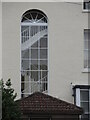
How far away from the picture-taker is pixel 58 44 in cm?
2291

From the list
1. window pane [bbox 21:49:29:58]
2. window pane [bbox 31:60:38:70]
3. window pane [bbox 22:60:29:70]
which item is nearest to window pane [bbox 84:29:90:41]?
window pane [bbox 31:60:38:70]

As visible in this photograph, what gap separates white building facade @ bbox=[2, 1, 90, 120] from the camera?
22672mm

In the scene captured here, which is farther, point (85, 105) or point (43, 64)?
point (43, 64)

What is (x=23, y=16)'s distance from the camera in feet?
76.6

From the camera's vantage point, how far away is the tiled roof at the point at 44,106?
63.1 feet

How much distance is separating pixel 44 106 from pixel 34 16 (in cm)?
578

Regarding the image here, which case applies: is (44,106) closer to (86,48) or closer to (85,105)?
(85,105)

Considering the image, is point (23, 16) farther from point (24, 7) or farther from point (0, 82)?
point (0, 82)

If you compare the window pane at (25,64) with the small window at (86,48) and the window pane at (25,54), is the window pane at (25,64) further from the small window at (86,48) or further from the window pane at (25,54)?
the small window at (86,48)

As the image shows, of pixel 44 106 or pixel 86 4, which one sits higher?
pixel 86 4

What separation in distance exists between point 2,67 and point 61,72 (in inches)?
108

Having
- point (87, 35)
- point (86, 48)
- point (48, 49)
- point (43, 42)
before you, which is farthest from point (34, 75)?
point (87, 35)

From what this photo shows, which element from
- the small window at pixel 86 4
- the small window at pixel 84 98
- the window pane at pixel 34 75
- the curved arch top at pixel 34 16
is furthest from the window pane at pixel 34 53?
the small window at pixel 86 4

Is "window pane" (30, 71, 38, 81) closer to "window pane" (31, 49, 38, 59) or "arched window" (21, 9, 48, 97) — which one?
"arched window" (21, 9, 48, 97)
